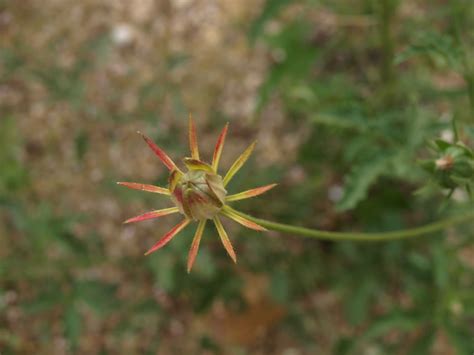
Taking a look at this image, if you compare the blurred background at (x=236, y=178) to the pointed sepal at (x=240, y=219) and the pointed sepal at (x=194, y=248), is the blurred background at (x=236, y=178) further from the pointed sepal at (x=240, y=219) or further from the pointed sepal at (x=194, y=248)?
the pointed sepal at (x=194, y=248)

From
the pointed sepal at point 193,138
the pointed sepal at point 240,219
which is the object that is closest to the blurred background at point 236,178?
the pointed sepal at point 240,219

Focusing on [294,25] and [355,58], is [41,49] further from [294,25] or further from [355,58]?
[355,58]

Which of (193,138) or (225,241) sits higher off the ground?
(193,138)

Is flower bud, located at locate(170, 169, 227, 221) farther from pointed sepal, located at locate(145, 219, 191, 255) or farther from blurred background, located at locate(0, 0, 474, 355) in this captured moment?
blurred background, located at locate(0, 0, 474, 355)

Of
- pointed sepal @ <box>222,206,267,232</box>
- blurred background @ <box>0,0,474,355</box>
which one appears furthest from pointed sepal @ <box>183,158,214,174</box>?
blurred background @ <box>0,0,474,355</box>

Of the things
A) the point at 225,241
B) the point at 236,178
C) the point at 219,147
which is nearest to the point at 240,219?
the point at 225,241

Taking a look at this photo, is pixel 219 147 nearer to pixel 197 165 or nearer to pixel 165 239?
pixel 197 165
